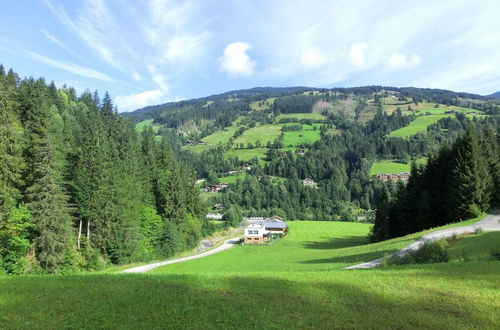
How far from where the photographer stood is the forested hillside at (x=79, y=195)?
28.4 metres

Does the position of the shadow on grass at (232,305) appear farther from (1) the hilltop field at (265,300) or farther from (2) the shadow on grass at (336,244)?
(2) the shadow on grass at (336,244)

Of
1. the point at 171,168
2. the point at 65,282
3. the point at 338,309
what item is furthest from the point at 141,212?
the point at 338,309

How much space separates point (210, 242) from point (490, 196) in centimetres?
5992

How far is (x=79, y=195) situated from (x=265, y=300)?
1424 inches

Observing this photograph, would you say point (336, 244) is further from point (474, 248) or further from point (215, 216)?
point (215, 216)

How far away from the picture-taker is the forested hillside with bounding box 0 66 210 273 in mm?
28391

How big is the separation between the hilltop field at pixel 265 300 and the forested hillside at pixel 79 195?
57.2 feet

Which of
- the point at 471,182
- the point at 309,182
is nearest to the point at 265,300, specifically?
the point at 471,182

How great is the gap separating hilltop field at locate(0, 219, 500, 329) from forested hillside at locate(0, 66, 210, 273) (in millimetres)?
17433

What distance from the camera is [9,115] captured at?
89.4 feet

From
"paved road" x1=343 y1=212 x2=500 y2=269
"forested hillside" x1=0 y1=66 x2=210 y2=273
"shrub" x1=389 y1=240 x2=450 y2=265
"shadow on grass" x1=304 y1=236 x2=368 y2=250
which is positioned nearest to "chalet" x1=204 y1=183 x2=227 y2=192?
"forested hillside" x1=0 y1=66 x2=210 y2=273

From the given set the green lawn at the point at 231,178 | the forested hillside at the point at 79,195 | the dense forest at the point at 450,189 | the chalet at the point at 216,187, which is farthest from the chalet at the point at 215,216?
the dense forest at the point at 450,189

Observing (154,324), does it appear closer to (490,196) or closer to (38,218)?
(38,218)

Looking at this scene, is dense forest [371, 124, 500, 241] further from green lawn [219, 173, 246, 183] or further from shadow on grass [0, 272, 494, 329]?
green lawn [219, 173, 246, 183]
